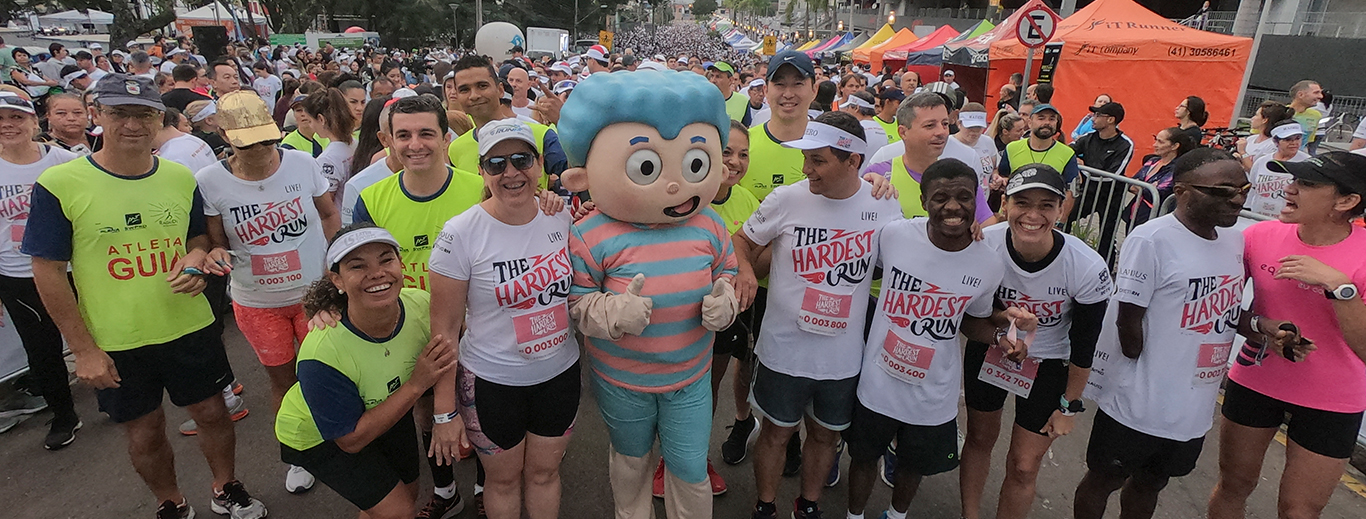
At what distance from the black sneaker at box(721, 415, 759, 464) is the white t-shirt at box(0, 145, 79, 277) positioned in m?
3.88

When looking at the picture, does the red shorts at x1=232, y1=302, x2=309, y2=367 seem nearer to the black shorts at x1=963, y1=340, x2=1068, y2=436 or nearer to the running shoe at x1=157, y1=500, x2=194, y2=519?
the running shoe at x1=157, y1=500, x2=194, y2=519

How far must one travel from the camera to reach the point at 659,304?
254 cm

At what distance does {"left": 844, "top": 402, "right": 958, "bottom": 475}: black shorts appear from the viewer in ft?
9.49

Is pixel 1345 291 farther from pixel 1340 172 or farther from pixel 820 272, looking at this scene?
pixel 820 272

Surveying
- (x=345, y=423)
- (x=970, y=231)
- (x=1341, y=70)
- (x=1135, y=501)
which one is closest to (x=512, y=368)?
(x=345, y=423)

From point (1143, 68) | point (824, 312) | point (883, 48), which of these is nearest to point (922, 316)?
point (824, 312)

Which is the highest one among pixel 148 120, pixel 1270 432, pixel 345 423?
pixel 148 120

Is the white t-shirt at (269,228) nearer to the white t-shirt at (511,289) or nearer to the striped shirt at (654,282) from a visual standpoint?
the white t-shirt at (511,289)

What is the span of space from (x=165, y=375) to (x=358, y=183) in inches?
47.6

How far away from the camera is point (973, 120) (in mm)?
4988

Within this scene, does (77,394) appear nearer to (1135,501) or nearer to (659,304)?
(659,304)

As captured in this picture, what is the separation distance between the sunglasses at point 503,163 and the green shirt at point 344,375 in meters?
0.55

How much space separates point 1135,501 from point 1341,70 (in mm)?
22960

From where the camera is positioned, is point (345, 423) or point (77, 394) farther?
point (77, 394)
